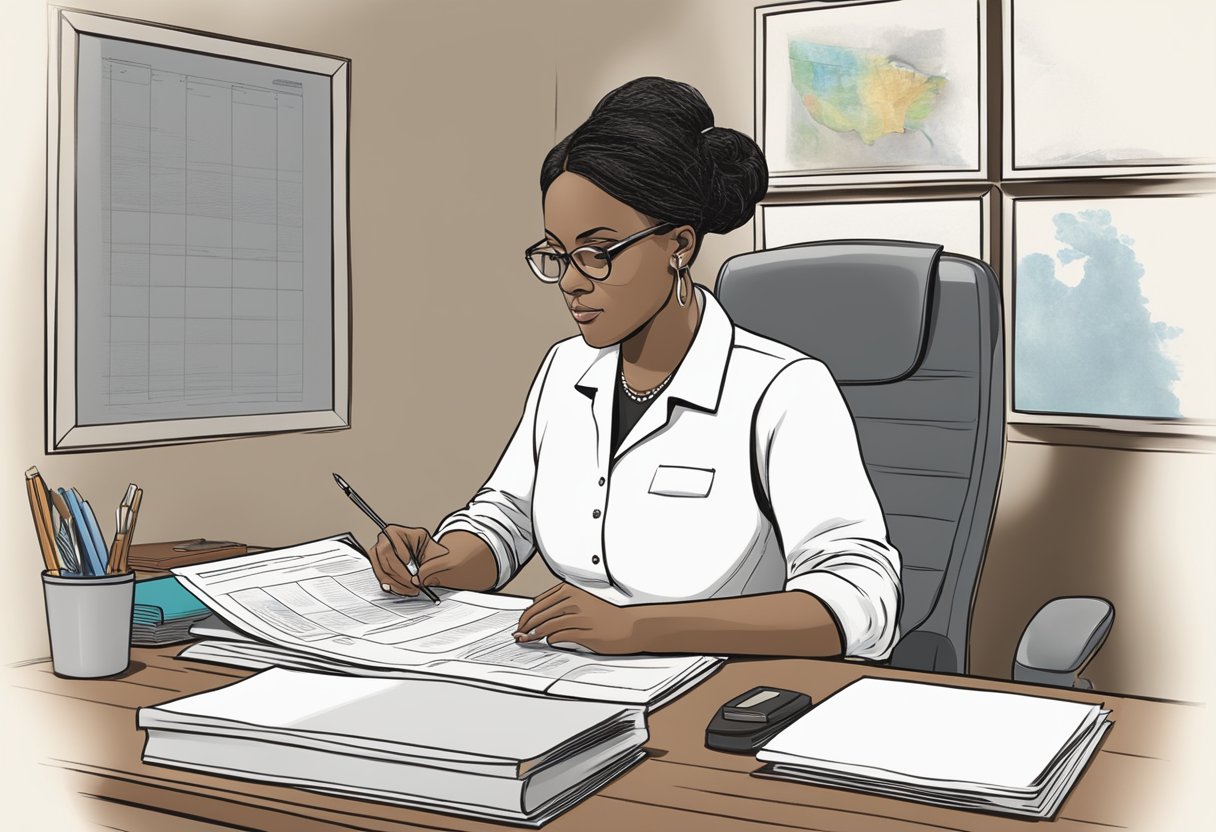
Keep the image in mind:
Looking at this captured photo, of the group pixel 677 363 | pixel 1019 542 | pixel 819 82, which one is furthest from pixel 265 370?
pixel 1019 542

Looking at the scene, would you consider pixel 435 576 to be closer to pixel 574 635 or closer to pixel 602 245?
pixel 574 635

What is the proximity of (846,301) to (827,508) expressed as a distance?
46cm

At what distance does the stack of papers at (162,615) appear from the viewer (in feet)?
4.34

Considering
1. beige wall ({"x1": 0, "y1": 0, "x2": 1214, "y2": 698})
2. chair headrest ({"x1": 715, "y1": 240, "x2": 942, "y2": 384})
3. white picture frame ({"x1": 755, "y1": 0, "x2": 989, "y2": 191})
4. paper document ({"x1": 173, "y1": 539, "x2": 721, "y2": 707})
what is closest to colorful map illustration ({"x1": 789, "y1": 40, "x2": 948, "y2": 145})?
white picture frame ({"x1": 755, "y1": 0, "x2": 989, "y2": 191})

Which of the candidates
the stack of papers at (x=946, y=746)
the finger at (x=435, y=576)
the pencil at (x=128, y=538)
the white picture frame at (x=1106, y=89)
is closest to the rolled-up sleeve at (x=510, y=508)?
the finger at (x=435, y=576)

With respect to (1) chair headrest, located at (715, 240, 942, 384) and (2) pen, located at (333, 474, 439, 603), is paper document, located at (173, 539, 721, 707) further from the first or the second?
(1) chair headrest, located at (715, 240, 942, 384)

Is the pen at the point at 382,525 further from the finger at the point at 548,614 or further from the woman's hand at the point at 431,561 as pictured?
the finger at the point at 548,614

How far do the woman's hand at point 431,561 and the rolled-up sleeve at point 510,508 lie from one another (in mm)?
32

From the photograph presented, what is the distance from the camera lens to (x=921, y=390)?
1.71 m

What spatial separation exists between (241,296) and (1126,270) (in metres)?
1.81

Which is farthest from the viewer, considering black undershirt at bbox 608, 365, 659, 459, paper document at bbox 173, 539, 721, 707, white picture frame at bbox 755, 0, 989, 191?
white picture frame at bbox 755, 0, 989, 191

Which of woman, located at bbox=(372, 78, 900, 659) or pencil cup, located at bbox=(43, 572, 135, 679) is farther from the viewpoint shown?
woman, located at bbox=(372, 78, 900, 659)

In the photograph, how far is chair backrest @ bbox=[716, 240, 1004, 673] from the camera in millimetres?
1634

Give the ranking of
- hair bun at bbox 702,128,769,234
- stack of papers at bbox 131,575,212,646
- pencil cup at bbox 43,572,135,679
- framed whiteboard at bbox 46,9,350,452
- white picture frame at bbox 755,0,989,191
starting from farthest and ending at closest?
white picture frame at bbox 755,0,989,191 < framed whiteboard at bbox 46,9,350,452 < hair bun at bbox 702,128,769,234 < stack of papers at bbox 131,575,212,646 < pencil cup at bbox 43,572,135,679
